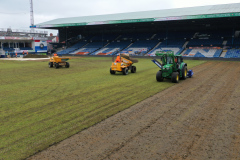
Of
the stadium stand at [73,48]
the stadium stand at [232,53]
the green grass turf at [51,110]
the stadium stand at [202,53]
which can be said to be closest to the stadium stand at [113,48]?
the stadium stand at [73,48]

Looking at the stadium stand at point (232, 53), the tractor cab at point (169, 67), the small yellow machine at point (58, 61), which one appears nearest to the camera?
the tractor cab at point (169, 67)

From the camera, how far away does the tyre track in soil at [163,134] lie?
186 inches

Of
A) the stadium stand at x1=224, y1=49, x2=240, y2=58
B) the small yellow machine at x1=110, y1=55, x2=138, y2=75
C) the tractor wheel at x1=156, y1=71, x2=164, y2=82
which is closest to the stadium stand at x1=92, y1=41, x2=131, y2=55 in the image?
the stadium stand at x1=224, y1=49, x2=240, y2=58

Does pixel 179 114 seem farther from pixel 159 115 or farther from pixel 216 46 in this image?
pixel 216 46

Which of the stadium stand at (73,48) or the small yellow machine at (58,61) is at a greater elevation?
the stadium stand at (73,48)

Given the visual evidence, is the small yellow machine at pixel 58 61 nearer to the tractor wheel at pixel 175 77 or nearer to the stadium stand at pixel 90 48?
the tractor wheel at pixel 175 77

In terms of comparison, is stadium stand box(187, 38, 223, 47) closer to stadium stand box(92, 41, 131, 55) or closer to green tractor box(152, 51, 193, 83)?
stadium stand box(92, 41, 131, 55)

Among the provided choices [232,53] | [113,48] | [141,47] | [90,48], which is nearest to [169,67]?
[232,53]

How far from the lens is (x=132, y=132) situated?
19.3 feet

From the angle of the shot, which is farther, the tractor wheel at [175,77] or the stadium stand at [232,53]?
the stadium stand at [232,53]

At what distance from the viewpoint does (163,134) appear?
227 inches

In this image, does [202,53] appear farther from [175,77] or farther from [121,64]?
[175,77]

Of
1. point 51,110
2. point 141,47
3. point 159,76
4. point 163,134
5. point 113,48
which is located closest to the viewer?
point 163,134

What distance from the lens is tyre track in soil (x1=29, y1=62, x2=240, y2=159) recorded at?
4.73m
